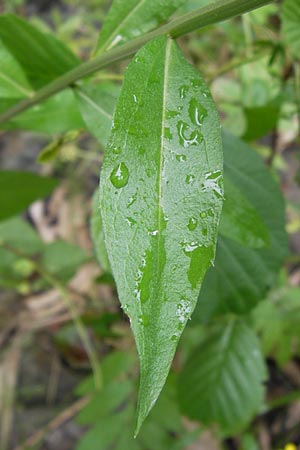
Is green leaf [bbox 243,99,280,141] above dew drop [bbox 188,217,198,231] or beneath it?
above

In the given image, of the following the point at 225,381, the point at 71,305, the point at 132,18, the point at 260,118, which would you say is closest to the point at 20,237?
the point at 71,305

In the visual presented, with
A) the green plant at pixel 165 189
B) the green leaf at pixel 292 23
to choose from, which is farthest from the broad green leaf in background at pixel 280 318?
the green leaf at pixel 292 23

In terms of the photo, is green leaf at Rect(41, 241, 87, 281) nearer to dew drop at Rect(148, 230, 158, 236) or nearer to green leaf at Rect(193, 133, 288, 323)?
green leaf at Rect(193, 133, 288, 323)

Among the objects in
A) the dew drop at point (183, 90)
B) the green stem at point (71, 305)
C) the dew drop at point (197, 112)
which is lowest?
the green stem at point (71, 305)

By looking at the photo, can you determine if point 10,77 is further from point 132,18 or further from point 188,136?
point 188,136

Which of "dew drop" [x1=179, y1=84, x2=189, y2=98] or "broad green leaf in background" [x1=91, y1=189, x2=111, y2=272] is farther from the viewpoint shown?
"broad green leaf in background" [x1=91, y1=189, x2=111, y2=272]

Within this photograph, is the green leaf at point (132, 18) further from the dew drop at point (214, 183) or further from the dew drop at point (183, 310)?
the dew drop at point (183, 310)

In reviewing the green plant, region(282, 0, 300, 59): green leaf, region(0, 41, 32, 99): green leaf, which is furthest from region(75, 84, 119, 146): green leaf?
region(282, 0, 300, 59): green leaf
